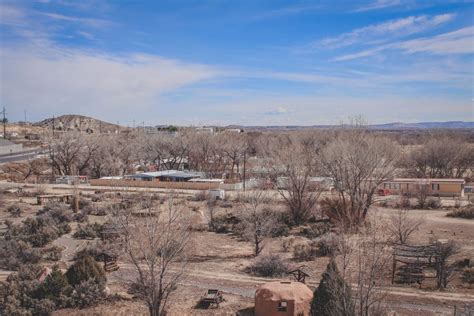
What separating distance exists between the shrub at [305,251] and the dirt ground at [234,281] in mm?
389

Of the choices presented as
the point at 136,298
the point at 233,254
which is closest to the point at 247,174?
the point at 233,254

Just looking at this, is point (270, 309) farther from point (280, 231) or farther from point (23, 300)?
point (280, 231)

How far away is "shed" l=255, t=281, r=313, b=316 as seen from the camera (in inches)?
491

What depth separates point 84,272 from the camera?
14.7 meters

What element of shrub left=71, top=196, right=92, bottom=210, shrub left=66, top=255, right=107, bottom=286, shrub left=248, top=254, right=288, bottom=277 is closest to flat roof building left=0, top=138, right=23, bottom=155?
shrub left=71, top=196, right=92, bottom=210

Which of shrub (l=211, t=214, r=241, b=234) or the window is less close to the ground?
the window

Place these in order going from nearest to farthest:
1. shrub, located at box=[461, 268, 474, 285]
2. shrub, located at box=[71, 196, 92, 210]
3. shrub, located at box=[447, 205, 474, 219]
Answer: shrub, located at box=[461, 268, 474, 285] < shrub, located at box=[447, 205, 474, 219] < shrub, located at box=[71, 196, 92, 210]

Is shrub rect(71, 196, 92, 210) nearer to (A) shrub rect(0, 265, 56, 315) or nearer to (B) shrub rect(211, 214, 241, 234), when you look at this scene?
(B) shrub rect(211, 214, 241, 234)

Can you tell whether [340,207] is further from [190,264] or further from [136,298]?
[136,298]

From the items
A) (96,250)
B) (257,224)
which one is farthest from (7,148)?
(257,224)

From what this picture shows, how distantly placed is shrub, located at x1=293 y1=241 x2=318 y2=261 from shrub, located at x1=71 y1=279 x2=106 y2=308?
8927 millimetres

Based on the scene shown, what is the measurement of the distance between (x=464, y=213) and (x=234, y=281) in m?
A: 20.9

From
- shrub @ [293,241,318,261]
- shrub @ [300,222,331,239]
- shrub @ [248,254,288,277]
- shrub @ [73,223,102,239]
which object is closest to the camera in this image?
shrub @ [248,254,288,277]

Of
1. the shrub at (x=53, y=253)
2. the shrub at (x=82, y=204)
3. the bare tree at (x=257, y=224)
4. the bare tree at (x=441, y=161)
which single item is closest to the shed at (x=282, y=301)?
the bare tree at (x=257, y=224)
